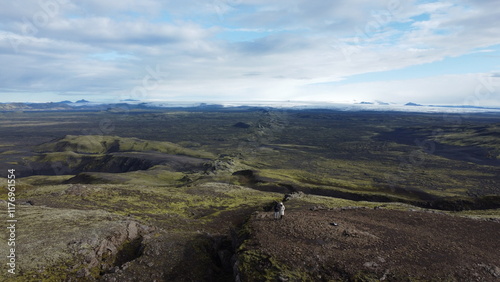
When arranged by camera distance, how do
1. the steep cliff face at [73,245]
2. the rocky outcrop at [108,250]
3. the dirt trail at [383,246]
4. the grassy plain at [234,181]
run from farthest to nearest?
the grassy plain at [234,181], the rocky outcrop at [108,250], the steep cliff face at [73,245], the dirt trail at [383,246]

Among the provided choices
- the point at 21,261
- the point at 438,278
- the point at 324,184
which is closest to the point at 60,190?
the point at 21,261

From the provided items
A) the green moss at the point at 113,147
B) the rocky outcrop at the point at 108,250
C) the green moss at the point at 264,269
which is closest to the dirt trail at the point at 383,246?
the green moss at the point at 264,269

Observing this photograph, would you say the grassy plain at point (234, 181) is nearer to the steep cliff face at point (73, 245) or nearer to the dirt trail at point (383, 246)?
the steep cliff face at point (73, 245)

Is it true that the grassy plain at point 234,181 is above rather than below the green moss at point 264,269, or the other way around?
below

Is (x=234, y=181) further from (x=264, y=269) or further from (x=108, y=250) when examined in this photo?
(x=264, y=269)

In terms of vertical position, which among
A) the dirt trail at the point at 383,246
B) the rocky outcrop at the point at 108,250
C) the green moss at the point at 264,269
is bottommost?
the rocky outcrop at the point at 108,250

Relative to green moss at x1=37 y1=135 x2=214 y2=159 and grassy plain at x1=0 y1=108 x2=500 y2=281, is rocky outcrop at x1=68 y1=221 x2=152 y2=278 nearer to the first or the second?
grassy plain at x1=0 y1=108 x2=500 y2=281

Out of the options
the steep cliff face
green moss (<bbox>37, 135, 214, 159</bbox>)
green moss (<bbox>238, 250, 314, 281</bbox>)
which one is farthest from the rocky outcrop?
green moss (<bbox>37, 135, 214, 159</bbox>)

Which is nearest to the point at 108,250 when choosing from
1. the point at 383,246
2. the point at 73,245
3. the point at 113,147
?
the point at 73,245
